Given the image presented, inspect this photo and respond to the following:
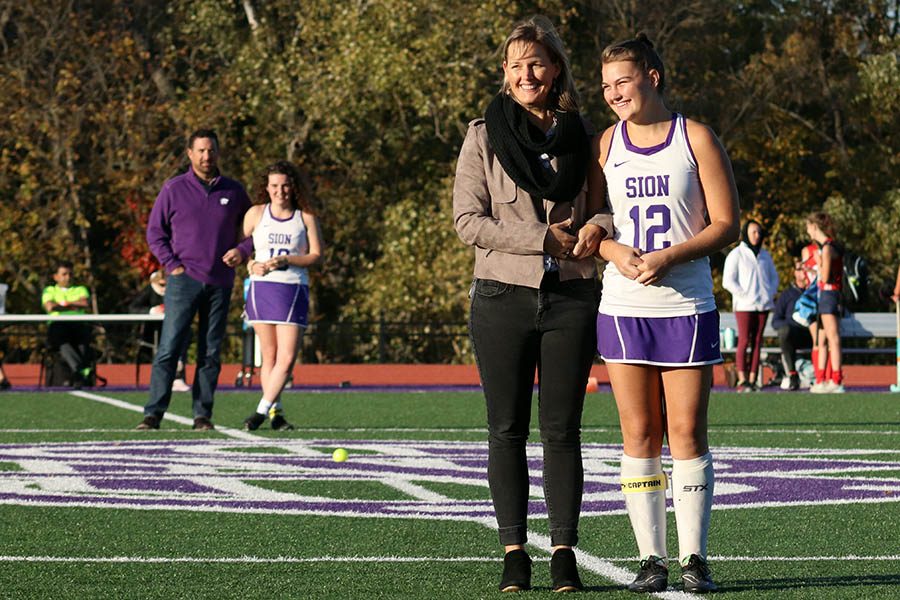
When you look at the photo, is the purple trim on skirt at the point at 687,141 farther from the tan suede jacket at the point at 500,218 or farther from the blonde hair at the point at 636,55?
the tan suede jacket at the point at 500,218

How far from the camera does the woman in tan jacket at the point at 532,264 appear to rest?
5.95m

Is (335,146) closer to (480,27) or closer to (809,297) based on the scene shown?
(480,27)

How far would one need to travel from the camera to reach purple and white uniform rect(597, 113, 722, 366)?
5.88 meters

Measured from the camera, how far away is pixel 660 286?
5930 mm

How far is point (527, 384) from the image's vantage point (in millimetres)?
6121

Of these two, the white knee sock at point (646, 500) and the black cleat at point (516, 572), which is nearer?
the black cleat at point (516, 572)

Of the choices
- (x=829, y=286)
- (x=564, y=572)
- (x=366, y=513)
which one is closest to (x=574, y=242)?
(x=564, y=572)

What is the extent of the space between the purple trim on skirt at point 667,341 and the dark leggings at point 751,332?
54.4 ft

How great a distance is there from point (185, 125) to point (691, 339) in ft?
90.4

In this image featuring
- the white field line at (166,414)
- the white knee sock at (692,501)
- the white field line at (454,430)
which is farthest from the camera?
the white field line at (454,430)

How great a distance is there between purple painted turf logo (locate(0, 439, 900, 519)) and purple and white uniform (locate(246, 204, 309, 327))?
119 cm

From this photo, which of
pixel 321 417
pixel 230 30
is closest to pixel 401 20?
pixel 230 30

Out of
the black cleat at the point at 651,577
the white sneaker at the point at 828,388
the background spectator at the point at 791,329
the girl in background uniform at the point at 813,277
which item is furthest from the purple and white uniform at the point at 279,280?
the background spectator at the point at 791,329

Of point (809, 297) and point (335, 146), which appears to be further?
point (335, 146)
